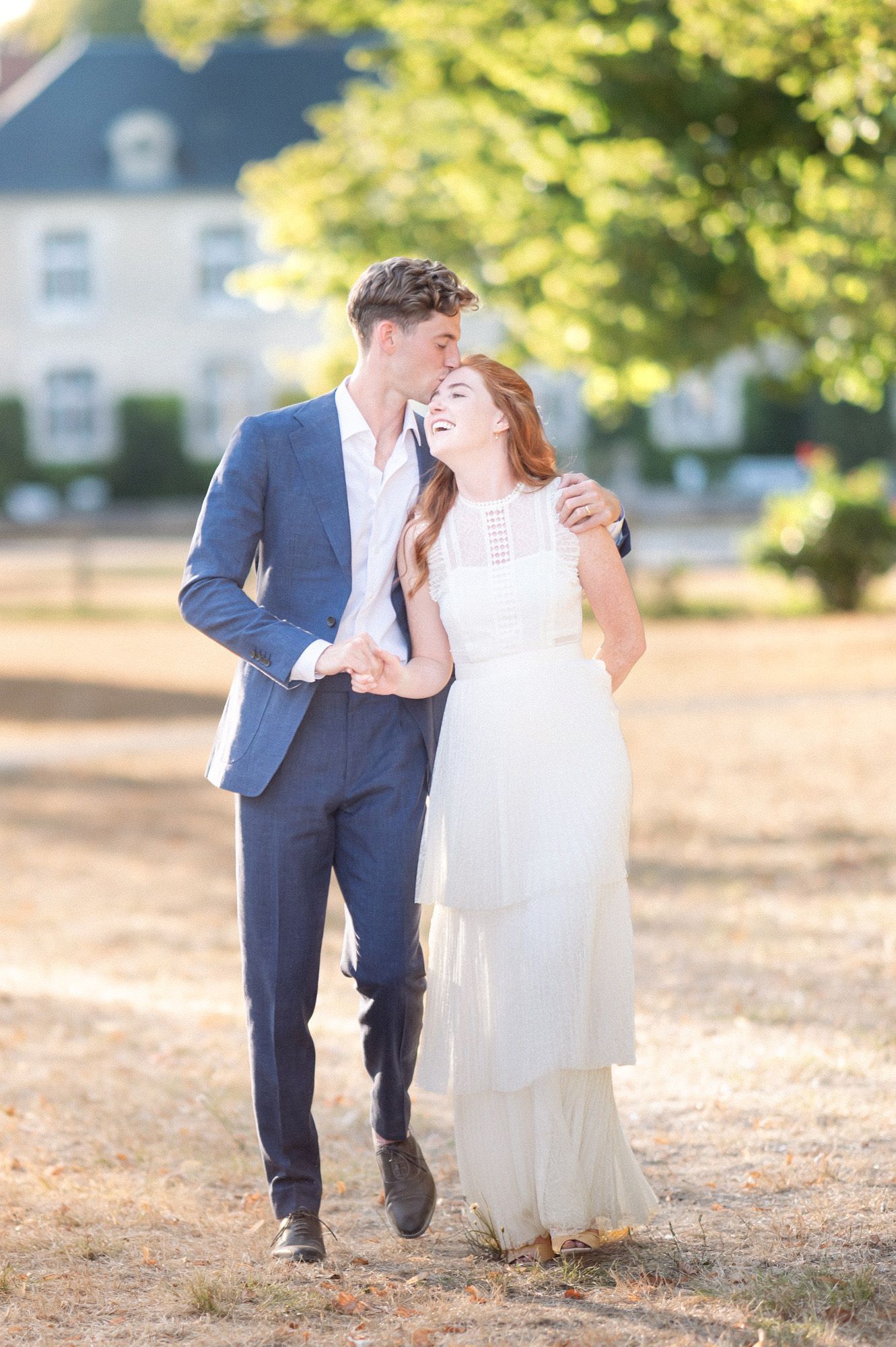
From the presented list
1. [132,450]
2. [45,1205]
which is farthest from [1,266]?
[45,1205]

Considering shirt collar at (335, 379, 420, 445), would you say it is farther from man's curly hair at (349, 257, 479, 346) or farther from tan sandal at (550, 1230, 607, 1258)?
tan sandal at (550, 1230, 607, 1258)

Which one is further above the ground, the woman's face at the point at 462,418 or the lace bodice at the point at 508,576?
the woman's face at the point at 462,418

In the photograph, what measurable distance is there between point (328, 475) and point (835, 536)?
1527 cm

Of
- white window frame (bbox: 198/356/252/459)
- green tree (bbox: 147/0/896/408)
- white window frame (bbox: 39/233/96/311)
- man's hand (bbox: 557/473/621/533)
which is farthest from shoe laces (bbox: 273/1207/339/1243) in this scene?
white window frame (bbox: 39/233/96/311)

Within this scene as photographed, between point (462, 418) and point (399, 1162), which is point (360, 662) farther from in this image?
point (399, 1162)

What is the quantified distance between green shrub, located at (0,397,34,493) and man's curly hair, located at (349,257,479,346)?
3603 cm

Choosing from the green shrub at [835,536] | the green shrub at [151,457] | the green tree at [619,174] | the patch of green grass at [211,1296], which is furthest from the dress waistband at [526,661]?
the green shrub at [151,457]

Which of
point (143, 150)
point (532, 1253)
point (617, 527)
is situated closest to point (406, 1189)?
point (532, 1253)

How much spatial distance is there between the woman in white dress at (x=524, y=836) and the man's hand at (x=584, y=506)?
0.03 metres

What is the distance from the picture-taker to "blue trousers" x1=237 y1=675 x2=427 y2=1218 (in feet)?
12.0

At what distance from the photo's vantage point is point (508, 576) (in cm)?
356

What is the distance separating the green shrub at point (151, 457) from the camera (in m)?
38.8

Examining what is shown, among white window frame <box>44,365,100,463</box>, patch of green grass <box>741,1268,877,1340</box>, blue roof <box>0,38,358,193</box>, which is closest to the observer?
patch of green grass <box>741,1268,877,1340</box>

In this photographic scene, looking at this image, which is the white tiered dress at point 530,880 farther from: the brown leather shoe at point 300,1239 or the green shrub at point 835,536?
the green shrub at point 835,536
